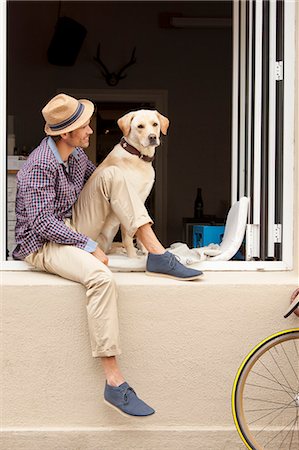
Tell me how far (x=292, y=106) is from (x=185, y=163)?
4.62 metres

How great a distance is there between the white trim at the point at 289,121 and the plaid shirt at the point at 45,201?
1013 mm

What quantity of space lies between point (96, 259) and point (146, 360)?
0.56 m

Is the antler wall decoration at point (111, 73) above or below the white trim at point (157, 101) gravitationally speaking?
above

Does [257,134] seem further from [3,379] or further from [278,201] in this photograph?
[3,379]

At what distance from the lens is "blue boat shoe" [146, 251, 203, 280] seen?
400 centimetres

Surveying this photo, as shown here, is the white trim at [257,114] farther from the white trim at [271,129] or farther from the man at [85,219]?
the man at [85,219]

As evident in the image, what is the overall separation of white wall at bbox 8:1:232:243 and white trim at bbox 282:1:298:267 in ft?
13.4

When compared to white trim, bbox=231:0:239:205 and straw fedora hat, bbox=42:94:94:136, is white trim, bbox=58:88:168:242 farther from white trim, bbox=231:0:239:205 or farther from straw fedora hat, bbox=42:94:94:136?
straw fedora hat, bbox=42:94:94:136

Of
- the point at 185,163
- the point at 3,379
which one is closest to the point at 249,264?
the point at 3,379

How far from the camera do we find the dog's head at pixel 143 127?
14.8 ft

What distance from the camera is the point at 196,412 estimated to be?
4.03 m

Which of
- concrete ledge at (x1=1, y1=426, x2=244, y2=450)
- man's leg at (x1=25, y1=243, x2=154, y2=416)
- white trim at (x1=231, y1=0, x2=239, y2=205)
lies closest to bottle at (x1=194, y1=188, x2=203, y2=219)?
white trim at (x1=231, y1=0, x2=239, y2=205)

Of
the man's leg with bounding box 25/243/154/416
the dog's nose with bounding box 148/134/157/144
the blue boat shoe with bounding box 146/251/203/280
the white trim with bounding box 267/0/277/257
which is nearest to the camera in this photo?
the man's leg with bounding box 25/243/154/416

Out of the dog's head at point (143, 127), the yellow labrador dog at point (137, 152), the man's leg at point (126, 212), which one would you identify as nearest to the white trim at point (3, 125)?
the man's leg at point (126, 212)
